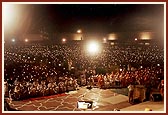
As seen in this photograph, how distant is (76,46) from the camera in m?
2.46

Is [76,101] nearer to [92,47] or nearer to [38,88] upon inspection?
[38,88]

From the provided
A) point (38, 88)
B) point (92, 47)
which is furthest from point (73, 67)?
point (38, 88)

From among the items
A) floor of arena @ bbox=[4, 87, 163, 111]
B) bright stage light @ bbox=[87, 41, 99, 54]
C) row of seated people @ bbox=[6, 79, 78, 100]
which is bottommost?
floor of arena @ bbox=[4, 87, 163, 111]

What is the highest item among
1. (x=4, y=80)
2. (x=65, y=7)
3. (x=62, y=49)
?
(x=65, y=7)

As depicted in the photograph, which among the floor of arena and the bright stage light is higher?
the bright stage light

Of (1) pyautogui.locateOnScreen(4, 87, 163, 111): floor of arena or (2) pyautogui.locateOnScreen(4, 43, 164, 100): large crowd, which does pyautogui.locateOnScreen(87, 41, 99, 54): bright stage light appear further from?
(1) pyautogui.locateOnScreen(4, 87, 163, 111): floor of arena

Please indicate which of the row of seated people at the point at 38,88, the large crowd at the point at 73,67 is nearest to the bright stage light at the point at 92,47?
the large crowd at the point at 73,67

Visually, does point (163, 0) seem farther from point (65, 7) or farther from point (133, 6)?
point (65, 7)

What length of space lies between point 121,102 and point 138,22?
657 mm

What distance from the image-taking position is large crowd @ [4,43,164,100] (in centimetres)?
245

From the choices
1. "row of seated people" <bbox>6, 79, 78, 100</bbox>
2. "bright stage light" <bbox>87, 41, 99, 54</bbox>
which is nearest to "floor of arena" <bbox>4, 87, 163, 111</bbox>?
"row of seated people" <bbox>6, 79, 78, 100</bbox>

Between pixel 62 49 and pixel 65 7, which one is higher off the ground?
pixel 65 7

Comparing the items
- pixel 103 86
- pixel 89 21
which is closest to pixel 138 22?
pixel 89 21

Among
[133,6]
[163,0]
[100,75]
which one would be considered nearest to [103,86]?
[100,75]
